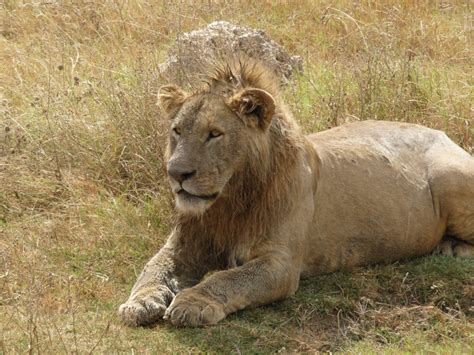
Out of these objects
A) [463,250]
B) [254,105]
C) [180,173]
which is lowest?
[463,250]

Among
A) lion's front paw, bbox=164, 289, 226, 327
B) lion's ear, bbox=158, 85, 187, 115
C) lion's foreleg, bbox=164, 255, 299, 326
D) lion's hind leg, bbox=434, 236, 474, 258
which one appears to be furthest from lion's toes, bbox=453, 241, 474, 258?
lion's ear, bbox=158, 85, 187, 115

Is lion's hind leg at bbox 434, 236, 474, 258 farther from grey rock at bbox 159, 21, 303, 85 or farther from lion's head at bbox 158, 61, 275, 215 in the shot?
grey rock at bbox 159, 21, 303, 85

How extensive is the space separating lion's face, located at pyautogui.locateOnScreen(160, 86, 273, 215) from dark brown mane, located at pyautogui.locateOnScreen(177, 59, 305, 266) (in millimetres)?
77

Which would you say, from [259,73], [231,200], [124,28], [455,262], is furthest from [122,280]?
[124,28]

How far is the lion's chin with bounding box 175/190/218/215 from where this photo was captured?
15.1ft

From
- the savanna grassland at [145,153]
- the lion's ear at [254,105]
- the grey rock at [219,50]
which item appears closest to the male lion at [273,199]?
the lion's ear at [254,105]

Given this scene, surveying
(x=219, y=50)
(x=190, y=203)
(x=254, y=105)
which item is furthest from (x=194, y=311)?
(x=219, y=50)

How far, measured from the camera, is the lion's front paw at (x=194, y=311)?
4.45m

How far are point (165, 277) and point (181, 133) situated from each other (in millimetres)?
714

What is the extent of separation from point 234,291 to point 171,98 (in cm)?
99

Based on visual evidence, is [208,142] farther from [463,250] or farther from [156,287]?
[463,250]

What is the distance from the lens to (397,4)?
9016 mm

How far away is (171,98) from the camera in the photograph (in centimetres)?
493

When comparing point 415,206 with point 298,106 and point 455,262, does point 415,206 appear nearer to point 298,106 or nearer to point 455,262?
point 455,262
